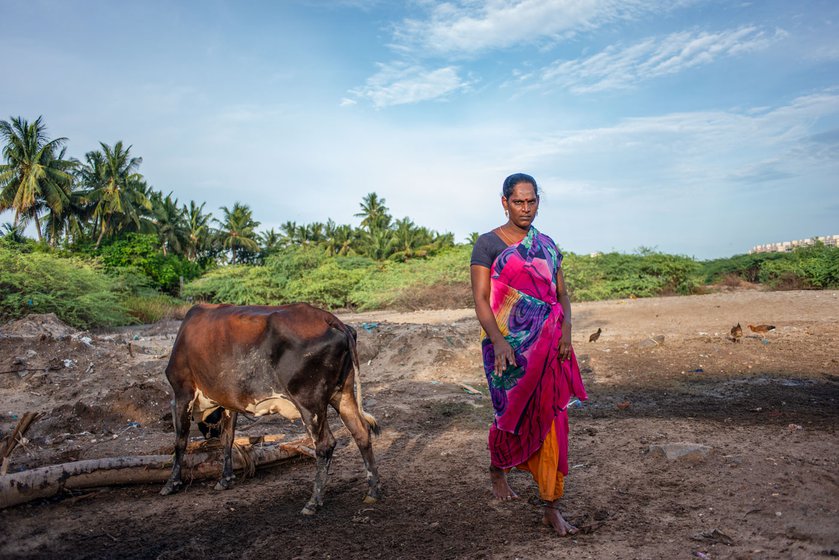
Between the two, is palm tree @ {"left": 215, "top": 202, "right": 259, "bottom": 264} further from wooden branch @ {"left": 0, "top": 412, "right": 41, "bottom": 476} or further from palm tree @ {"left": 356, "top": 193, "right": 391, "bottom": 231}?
wooden branch @ {"left": 0, "top": 412, "right": 41, "bottom": 476}

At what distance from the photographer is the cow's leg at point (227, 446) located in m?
5.00

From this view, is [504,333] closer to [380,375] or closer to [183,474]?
[183,474]

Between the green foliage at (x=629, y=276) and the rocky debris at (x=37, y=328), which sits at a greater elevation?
the green foliage at (x=629, y=276)

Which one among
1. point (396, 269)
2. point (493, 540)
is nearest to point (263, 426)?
point (493, 540)

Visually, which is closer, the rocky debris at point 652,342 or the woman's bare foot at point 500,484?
the woman's bare foot at point 500,484

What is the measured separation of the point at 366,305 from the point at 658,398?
59.4 ft

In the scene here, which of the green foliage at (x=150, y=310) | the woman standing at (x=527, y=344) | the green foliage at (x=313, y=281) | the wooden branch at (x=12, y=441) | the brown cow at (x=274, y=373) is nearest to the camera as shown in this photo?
the woman standing at (x=527, y=344)

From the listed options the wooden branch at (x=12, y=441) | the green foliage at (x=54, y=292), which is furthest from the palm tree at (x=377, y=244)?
the wooden branch at (x=12, y=441)

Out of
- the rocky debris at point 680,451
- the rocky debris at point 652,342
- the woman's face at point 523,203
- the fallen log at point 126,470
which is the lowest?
the fallen log at point 126,470

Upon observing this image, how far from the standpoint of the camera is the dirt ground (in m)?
3.65

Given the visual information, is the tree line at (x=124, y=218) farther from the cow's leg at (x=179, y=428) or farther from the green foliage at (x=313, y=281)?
the cow's leg at (x=179, y=428)

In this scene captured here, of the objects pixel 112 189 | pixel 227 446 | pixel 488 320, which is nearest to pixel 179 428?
pixel 227 446

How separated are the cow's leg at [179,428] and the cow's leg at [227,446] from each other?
314mm

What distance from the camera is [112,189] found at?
39.7 metres
